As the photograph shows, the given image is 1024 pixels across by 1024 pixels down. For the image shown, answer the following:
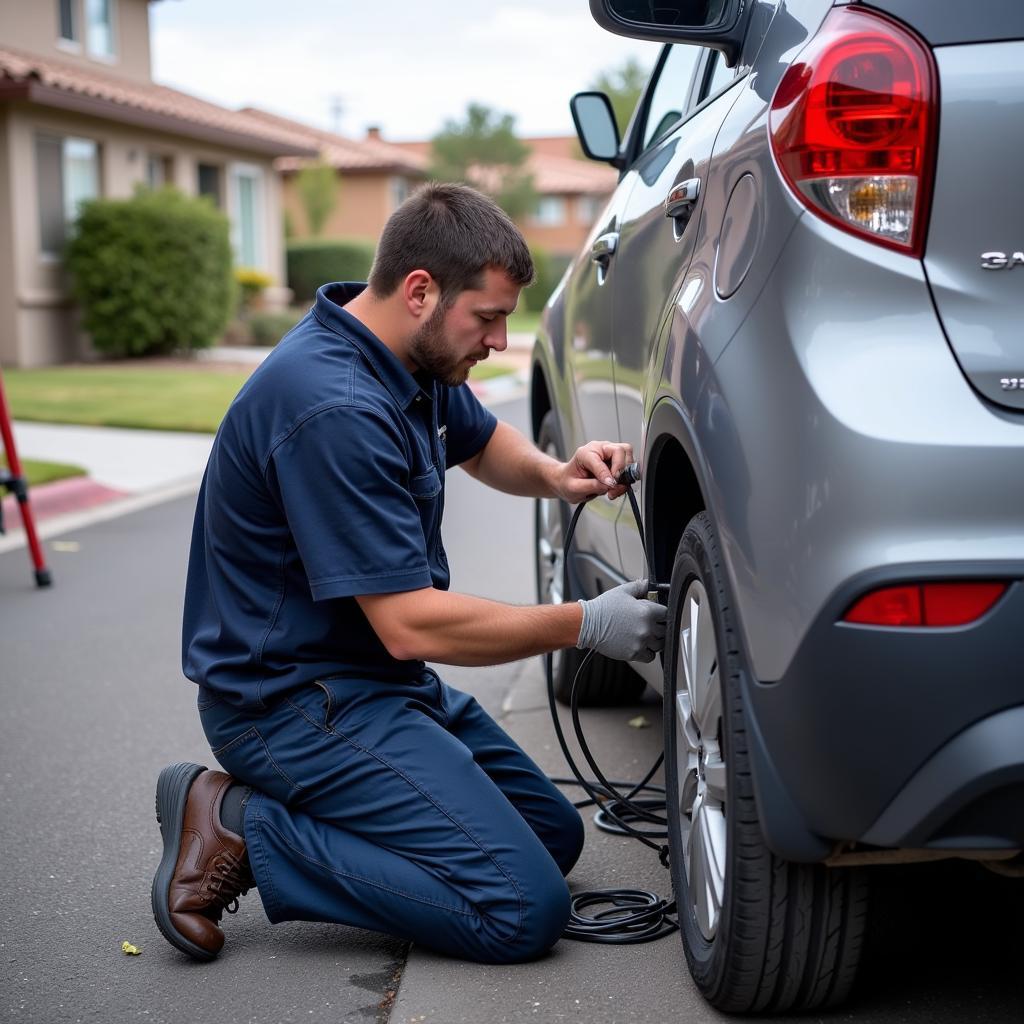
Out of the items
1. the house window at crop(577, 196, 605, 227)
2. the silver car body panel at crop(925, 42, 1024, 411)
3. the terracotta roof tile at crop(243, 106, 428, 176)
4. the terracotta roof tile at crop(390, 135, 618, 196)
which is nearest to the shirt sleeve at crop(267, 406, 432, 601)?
the silver car body panel at crop(925, 42, 1024, 411)

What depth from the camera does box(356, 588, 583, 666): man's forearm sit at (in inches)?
113

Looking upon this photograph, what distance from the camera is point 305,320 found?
3.17 meters

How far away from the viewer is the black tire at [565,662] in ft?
14.4

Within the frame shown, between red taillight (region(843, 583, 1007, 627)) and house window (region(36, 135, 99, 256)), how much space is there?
19.4 metres

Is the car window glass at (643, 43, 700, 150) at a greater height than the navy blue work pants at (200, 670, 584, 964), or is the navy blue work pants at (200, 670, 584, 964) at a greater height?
the car window glass at (643, 43, 700, 150)

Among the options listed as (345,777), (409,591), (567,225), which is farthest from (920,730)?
(567,225)

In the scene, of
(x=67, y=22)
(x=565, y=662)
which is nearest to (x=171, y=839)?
(x=565, y=662)

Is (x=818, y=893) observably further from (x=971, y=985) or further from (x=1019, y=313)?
(x=1019, y=313)

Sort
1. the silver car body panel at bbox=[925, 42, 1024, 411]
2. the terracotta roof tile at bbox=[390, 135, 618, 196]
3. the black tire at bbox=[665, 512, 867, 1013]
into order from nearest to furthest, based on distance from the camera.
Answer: the silver car body panel at bbox=[925, 42, 1024, 411] → the black tire at bbox=[665, 512, 867, 1013] → the terracotta roof tile at bbox=[390, 135, 618, 196]

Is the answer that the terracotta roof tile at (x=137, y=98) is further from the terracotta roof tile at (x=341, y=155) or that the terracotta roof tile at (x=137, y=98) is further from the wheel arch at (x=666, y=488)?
the wheel arch at (x=666, y=488)

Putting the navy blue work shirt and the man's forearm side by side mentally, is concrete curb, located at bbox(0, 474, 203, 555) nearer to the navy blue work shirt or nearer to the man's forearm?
the navy blue work shirt

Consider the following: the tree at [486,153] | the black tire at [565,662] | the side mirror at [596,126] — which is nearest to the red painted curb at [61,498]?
the black tire at [565,662]

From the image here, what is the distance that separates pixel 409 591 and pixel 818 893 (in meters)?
0.96

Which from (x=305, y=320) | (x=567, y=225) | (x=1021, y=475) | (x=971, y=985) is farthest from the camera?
(x=567, y=225)
